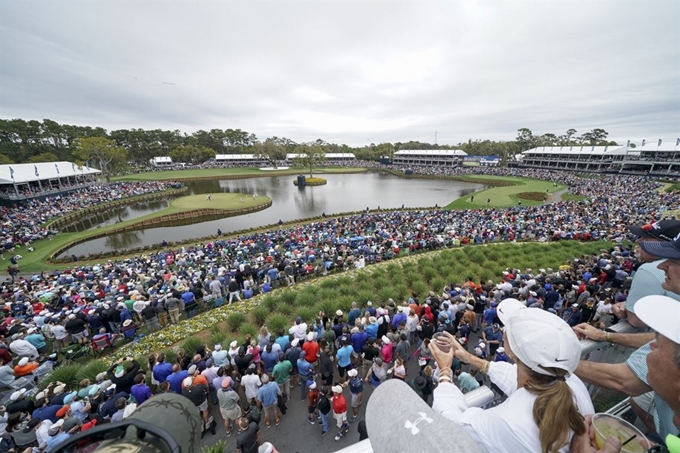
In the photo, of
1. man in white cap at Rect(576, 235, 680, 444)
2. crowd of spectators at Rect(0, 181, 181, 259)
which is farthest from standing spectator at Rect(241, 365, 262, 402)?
crowd of spectators at Rect(0, 181, 181, 259)

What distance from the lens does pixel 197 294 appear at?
1167 cm

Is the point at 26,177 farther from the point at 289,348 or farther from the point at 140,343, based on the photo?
the point at 289,348

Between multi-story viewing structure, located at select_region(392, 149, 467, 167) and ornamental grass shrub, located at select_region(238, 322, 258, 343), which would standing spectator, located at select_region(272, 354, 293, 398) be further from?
multi-story viewing structure, located at select_region(392, 149, 467, 167)

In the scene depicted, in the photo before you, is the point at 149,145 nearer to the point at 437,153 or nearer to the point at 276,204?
the point at 276,204

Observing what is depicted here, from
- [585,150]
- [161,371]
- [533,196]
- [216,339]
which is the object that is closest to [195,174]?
[216,339]

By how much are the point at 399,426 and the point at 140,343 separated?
37.1 feet

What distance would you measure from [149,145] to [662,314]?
122054 mm

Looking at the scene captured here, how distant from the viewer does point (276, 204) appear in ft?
147

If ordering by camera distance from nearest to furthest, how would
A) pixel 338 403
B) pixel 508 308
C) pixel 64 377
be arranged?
1. pixel 508 308
2. pixel 338 403
3. pixel 64 377

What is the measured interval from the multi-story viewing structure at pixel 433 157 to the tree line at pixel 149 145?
1512cm

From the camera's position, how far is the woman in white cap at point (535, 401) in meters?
1.40

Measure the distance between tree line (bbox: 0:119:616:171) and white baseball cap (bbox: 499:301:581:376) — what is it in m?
75.2

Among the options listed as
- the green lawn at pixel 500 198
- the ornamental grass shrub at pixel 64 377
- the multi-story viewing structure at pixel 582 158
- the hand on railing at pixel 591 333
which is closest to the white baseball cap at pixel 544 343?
the hand on railing at pixel 591 333

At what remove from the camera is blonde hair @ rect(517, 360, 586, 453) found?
54.1 inches
